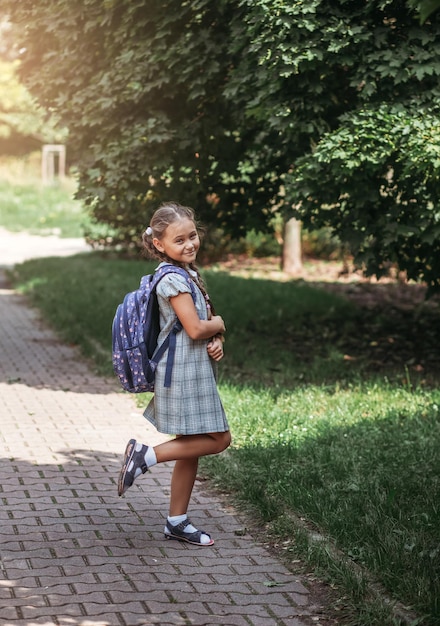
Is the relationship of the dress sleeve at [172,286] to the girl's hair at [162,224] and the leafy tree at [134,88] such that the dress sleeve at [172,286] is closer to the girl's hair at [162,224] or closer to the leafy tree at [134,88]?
the girl's hair at [162,224]

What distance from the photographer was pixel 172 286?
484 cm

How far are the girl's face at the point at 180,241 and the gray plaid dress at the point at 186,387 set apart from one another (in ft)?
0.38

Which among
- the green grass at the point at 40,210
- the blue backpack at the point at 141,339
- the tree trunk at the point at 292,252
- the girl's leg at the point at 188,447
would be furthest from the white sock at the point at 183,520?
the green grass at the point at 40,210

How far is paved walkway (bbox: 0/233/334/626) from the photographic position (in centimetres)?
426

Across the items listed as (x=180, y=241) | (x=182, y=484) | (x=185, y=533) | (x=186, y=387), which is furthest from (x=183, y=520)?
(x=180, y=241)

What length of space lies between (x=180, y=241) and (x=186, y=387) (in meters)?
0.70

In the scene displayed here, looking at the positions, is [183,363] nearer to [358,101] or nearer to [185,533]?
[185,533]

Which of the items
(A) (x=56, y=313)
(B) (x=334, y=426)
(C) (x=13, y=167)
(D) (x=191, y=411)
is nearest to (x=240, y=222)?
(A) (x=56, y=313)

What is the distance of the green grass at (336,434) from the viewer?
473cm

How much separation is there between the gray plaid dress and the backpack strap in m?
0.02

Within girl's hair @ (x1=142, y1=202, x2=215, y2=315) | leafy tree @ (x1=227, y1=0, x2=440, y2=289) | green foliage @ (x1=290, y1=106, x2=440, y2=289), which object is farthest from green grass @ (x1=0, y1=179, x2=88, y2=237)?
girl's hair @ (x1=142, y1=202, x2=215, y2=315)

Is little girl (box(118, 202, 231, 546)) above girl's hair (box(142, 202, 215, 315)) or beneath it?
beneath

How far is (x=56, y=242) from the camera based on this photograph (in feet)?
95.6

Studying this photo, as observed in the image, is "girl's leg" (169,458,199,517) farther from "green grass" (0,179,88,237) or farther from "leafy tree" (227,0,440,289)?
"green grass" (0,179,88,237)
